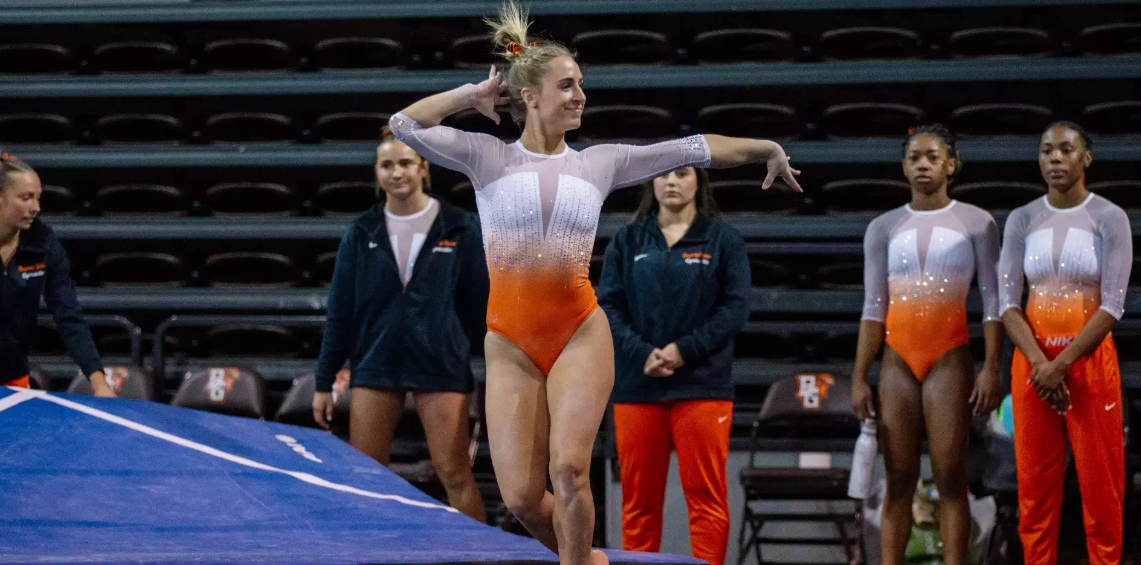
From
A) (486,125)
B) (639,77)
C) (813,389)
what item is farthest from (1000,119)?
(486,125)

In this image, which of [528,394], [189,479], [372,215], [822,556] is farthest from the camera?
[822,556]

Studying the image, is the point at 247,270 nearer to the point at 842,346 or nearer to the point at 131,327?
the point at 131,327

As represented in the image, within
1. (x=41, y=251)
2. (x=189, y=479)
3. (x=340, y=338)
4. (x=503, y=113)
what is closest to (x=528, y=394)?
(x=189, y=479)

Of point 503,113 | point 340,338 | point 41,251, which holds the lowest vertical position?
point 340,338

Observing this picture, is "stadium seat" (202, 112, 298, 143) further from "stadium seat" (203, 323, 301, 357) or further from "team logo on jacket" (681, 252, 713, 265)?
"team logo on jacket" (681, 252, 713, 265)

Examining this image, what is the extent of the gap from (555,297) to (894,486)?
204 centimetres

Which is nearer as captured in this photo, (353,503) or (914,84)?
(353,503)

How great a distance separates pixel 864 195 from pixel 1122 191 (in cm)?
159

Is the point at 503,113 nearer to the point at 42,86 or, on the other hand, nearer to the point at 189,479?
the point at 42,86

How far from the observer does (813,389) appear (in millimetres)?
6172

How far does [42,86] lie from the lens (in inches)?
343

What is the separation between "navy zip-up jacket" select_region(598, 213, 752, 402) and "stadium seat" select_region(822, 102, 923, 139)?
3.22m

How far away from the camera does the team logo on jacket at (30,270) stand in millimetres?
5086

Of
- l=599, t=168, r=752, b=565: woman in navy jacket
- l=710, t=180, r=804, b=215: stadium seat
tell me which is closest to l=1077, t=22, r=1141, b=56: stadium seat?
l=710, t=180, r=804, b=215: stadium seat
